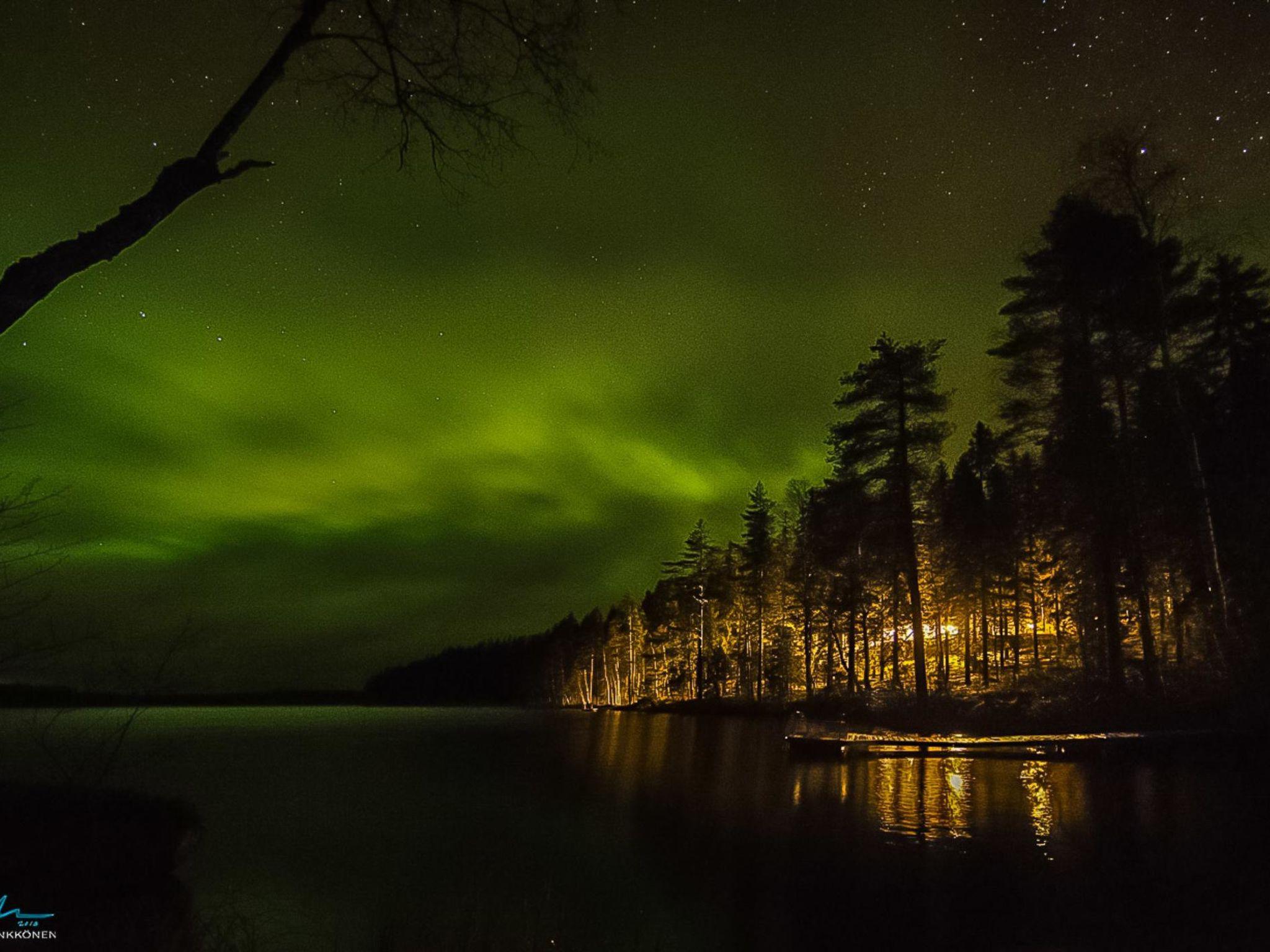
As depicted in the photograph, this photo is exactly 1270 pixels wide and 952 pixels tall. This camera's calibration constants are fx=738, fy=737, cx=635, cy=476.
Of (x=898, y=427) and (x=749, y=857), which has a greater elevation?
(x=898, y=427)

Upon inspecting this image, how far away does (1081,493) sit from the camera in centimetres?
2492

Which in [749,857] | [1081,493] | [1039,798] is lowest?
[749,857]

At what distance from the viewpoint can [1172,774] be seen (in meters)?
16.9

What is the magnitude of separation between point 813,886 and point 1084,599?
1175 inches

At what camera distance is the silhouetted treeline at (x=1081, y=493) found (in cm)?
2136

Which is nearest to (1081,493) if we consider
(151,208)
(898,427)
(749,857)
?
(898,427)

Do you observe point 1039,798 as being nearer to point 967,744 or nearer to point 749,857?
point 967,744

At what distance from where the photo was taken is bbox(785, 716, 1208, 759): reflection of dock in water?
63.8 feet

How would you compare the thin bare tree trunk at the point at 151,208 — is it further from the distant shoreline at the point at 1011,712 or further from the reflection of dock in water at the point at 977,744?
the reflection of dock in water at the point at 977,744
